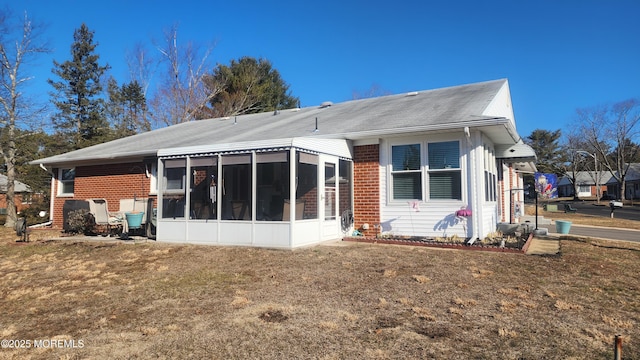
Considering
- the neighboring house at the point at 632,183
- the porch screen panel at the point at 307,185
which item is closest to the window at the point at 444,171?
the porch screen panel at the point at 307,185

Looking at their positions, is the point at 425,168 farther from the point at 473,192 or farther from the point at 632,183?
the point at 632,183

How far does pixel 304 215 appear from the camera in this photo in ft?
29.8

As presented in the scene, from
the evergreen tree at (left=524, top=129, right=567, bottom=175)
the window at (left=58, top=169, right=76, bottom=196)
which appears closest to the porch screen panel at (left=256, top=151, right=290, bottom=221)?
the window at (left=58, top=169, right=76, bottom=196)

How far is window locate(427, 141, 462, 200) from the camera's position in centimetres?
955

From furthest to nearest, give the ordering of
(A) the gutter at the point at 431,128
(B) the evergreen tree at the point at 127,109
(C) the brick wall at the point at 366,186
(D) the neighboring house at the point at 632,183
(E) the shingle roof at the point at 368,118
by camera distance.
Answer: (D) the neighboring house at the point at 632,183
(B) the evergreen tree at the point at 127,109
(C) the brick wall at the point at 366,186
(E) the shingle roof at the point at 368,118
(A) the gutter at the point at 431,128

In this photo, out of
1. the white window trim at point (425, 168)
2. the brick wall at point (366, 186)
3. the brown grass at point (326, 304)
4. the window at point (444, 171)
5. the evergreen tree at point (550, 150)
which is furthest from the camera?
the evergreen tree at point (550, 150)

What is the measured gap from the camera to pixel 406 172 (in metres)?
10.1

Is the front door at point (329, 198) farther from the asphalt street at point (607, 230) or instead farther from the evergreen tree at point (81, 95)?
the evergreen tree at point (81, 95)

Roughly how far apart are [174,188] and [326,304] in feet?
21.0

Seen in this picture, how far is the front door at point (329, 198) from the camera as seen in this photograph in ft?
31.7

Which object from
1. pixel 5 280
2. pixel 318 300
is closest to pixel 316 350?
pixel 318 300

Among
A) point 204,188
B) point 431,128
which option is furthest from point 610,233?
point 204,188

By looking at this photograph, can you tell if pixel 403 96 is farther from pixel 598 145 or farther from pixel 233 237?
pixel 598 145

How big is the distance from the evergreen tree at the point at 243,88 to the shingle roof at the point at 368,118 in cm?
1443
